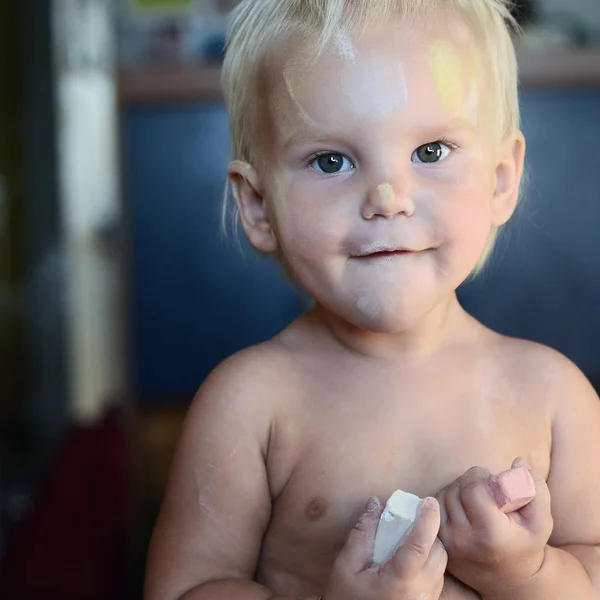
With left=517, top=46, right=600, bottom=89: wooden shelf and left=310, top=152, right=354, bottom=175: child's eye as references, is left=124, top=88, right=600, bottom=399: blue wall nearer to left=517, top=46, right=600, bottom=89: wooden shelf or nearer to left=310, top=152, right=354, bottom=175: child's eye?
left=517, top=46, right=600, bottom=89: wooden shelf

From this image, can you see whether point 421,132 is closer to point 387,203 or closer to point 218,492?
point 387,203

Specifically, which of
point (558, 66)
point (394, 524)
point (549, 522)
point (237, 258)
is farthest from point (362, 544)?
point (558, 66)

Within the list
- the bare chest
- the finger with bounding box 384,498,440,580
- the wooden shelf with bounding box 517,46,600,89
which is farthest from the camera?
the wooden shelf with bounding box 517,46,600,89

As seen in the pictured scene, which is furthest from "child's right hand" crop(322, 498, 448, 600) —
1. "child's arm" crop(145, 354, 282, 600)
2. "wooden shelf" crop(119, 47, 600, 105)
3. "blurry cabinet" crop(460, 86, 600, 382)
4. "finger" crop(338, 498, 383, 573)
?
"wooden shelf" crop(119, 47, 600, 105)

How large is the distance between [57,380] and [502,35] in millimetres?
2394

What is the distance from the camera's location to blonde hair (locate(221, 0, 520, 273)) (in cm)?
74

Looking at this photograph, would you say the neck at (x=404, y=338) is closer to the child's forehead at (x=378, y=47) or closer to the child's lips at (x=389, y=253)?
the child's lips at (x=389, y=253)

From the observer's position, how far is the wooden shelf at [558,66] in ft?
6.61

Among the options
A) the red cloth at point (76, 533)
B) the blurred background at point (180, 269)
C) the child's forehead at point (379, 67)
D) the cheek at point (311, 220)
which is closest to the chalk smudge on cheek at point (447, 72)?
the child's forehead at point (379, 67)

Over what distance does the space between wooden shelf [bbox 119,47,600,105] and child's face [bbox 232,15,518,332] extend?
132 centimetres

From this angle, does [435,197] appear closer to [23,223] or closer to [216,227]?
[216,227]

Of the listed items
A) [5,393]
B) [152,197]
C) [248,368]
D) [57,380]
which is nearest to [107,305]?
[57,380]

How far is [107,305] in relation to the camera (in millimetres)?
3141

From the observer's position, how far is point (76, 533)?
2211 mm
